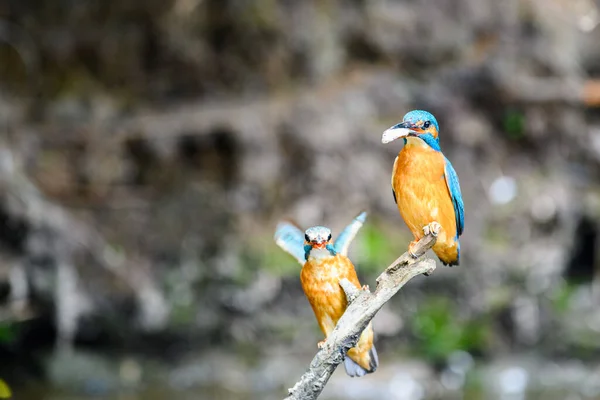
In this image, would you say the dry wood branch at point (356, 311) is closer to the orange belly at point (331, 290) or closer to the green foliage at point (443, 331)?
the orange belly at point (331, 290)

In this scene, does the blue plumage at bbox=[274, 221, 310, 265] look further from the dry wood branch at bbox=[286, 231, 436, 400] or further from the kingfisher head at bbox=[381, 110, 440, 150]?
the kingfisher head at bbox=[381, 110, 440, 150]

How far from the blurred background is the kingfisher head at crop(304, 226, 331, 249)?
225 inches

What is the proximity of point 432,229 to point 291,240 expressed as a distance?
330 mm

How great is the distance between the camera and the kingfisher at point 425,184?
1.48 meters

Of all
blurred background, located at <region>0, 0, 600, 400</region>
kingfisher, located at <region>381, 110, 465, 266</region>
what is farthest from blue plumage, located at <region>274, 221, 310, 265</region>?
blurred background, located at <region>0, 0, 600, 400</region>

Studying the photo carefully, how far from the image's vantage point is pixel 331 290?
5.01ft

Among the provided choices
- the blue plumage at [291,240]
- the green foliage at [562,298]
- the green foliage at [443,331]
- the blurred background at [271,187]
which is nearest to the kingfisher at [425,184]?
the blue plumage at [291,240]

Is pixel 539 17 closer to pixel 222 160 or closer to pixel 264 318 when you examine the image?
pixel 222 160

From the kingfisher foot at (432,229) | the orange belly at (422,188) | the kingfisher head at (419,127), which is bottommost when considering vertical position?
the kingfisher foot at (432,229)

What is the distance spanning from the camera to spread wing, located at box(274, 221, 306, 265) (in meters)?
1.58

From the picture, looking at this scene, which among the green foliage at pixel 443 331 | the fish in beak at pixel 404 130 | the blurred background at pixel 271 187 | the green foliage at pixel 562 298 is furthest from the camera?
the green foliage at pixel 562 298

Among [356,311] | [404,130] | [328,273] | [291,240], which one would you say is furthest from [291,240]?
[404,130]

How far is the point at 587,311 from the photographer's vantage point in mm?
7922

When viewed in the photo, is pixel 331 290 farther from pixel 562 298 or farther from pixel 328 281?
pixel 562 298
